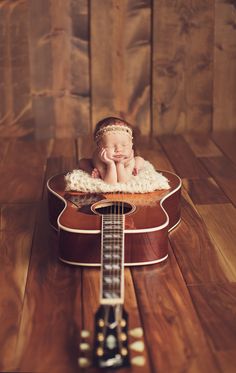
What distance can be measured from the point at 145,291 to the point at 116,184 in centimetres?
42

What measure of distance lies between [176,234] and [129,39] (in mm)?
1234

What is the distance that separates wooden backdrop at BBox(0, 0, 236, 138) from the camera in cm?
285

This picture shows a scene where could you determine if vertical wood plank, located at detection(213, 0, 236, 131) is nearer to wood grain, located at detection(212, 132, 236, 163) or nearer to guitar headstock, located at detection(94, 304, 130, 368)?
wood grain, located at detection(212, 132, 236, 163)

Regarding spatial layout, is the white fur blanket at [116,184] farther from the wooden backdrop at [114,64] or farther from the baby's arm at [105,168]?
the wooden backdrop at [114,64]

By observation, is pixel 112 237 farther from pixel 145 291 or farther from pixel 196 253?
pixel 196 253

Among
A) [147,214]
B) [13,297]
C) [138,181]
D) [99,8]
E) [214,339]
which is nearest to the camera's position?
[214,339]

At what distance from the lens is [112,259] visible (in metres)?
1.49

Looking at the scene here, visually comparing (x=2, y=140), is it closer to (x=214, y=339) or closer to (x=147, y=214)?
A: (x=147, y=214)

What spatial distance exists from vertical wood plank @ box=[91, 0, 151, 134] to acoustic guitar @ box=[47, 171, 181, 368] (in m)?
0.99

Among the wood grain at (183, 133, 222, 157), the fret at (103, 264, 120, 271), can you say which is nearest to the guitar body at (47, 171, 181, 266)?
the fret at (103, 264, 120, 271)

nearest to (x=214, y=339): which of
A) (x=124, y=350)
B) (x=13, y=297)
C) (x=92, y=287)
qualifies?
(x=124, y=350)

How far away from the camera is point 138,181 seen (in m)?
1.94

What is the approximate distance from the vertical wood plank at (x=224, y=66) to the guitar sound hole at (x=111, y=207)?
4.43 feet

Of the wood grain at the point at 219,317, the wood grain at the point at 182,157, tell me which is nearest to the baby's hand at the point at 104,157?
the wood grain at the point at 219,317
